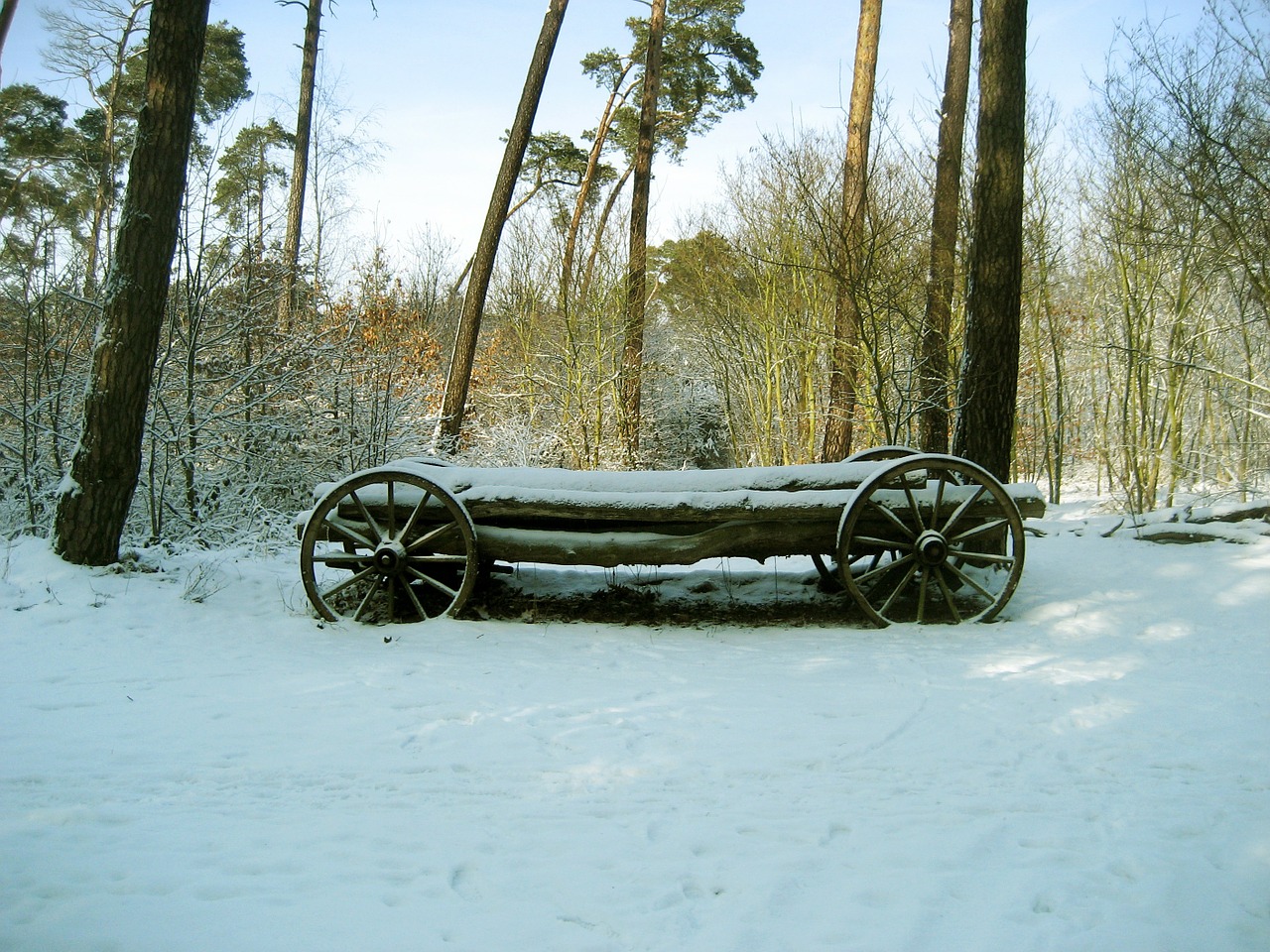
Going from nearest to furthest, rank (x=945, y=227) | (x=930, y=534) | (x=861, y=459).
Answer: (x=930, y=534) → (x=861, y=459) → (x=945, y=227)

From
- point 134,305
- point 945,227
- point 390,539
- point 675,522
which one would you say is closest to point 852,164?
point 945,227

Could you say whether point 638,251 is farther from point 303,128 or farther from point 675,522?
point 675,522

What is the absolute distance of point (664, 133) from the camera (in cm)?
1650

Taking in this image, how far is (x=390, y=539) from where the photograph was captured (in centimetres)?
490

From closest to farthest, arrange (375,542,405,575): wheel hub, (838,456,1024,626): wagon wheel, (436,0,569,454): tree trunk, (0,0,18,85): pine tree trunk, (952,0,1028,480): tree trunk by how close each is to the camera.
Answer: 1. (0,0,18,85): pine tree trunk
2. (838,456,1024,626): wagon wheel
3. (375,542,405,575): wheel hub
4. (952,0,1028,480): tree trunk
5. (436,0,569,454): tree trunk

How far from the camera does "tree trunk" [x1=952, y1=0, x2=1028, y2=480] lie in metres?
5.92

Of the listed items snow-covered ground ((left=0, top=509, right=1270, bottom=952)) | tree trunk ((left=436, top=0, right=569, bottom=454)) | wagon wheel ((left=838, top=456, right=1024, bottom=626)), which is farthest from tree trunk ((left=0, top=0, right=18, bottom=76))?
tree trunk ((left=436, top=0, right=569, bottom=454))

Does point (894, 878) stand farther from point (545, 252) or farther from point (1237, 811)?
point (545, 252)

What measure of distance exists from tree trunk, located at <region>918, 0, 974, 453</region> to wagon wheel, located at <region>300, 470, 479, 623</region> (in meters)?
5.62

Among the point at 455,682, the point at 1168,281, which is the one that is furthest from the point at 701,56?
the point at 455,682

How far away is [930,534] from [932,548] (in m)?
0.09

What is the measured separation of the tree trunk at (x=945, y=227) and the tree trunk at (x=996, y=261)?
2.51m

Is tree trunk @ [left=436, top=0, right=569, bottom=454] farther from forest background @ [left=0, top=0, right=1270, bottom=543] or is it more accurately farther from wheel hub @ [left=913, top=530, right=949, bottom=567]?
wheel hub @ [left=913, top=530, right=949, bottom=567]

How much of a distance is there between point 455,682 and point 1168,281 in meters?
12.4
